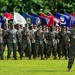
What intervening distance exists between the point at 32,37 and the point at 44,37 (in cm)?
78

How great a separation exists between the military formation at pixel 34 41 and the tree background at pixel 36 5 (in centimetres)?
2157

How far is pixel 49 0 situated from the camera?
201 feet

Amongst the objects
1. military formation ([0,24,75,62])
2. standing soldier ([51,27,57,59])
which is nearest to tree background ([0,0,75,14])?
military formation ([0,24,75,62])

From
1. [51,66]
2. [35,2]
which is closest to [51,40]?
[51,66]

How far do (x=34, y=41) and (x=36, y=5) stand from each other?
84.7 feet

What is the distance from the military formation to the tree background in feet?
70.8

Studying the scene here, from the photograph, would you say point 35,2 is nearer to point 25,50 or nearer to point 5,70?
point 25,50

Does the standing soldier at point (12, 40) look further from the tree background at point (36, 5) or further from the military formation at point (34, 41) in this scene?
the tree background at point (36, 5)

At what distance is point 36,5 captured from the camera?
194 ft

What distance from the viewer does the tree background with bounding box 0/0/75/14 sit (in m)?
56.5

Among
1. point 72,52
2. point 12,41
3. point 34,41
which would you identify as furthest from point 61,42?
point 72,52

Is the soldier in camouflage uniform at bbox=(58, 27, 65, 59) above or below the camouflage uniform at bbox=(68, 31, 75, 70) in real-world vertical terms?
below

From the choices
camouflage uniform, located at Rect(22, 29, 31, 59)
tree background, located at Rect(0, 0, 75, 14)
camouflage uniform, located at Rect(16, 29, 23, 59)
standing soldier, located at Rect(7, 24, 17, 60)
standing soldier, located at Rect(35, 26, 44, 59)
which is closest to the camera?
standing soldier, located at Rect(7, 24, 17, 60)

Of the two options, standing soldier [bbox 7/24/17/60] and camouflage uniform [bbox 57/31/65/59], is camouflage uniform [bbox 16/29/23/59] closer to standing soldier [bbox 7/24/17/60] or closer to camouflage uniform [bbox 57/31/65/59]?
standing soldier [bbox 7/24/17/60]
